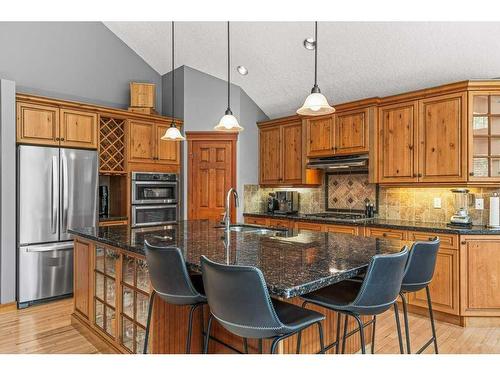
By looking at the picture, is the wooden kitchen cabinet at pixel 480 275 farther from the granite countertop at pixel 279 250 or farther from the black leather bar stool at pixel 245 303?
the black leather bar stool at pixel 245 303

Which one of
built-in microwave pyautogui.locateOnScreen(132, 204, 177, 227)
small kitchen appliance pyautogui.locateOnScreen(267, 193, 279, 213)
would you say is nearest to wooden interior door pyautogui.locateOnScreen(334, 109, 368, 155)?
small kitchen appliance pyautogui.locateOnScreen(267, 193, 279, 213)

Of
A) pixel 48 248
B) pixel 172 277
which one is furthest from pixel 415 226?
pixel 48 248

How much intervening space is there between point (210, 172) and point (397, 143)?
8.55 feet

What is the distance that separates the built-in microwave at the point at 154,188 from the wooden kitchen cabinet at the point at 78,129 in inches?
27.3

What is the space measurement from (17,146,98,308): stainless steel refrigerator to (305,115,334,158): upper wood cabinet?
2.83 metres

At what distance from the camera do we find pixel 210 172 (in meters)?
5.30

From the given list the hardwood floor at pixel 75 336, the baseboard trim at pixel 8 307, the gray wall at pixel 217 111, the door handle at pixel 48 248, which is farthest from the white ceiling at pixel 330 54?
the baseboard trim at pixel 8 307

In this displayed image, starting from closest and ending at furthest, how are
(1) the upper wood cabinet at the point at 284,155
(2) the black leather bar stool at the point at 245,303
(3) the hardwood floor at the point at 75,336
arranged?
1. (2) the black leather bar stool at the point at 245,303
2. (3) the hardwood floor at the point at 75,336
3. (1) the upper wood cabinet at the point at 284,155

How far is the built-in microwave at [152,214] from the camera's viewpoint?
460 centimetres

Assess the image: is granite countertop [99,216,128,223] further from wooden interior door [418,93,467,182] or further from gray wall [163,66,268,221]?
wooden interior door [418,93,467,182]

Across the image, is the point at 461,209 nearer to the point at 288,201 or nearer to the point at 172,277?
the point at 288,201

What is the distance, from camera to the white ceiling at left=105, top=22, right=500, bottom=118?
343 centimetres

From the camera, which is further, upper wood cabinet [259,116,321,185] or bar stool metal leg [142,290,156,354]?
upper wood cabinet [259,116,321,185]

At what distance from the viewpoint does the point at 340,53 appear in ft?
13.2
